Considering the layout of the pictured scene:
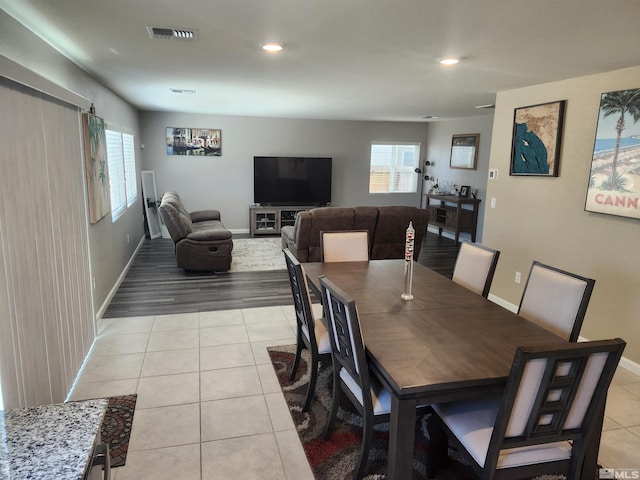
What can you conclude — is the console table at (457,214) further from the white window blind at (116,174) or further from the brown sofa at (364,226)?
the white window blind at (116,174)

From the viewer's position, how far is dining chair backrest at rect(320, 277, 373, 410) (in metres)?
1.92

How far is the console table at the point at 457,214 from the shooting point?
305 inches

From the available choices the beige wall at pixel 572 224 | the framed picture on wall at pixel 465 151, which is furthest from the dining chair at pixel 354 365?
the framed picture on wall at pixel 465 151

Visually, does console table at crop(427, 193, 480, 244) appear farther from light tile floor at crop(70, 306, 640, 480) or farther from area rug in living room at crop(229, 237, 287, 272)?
light tile floor at crop(70, 306, 640, 480)

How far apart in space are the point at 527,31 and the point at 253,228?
6612 mm

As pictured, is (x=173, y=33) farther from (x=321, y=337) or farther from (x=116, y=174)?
(x=116, y=174)

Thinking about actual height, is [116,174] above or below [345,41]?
below

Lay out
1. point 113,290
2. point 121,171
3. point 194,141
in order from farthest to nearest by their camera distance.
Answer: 1. point 194,141
2. point 121,171
3. point 113,290

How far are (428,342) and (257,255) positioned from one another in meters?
5.05

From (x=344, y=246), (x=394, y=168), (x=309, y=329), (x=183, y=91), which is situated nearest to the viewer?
(x=309, y=329)

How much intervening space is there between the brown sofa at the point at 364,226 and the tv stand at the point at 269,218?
2650 millimetres

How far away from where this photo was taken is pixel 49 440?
121 cm

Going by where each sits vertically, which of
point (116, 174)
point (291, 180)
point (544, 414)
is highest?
point (116, 174)

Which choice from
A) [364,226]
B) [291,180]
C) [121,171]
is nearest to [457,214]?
[364,226]
